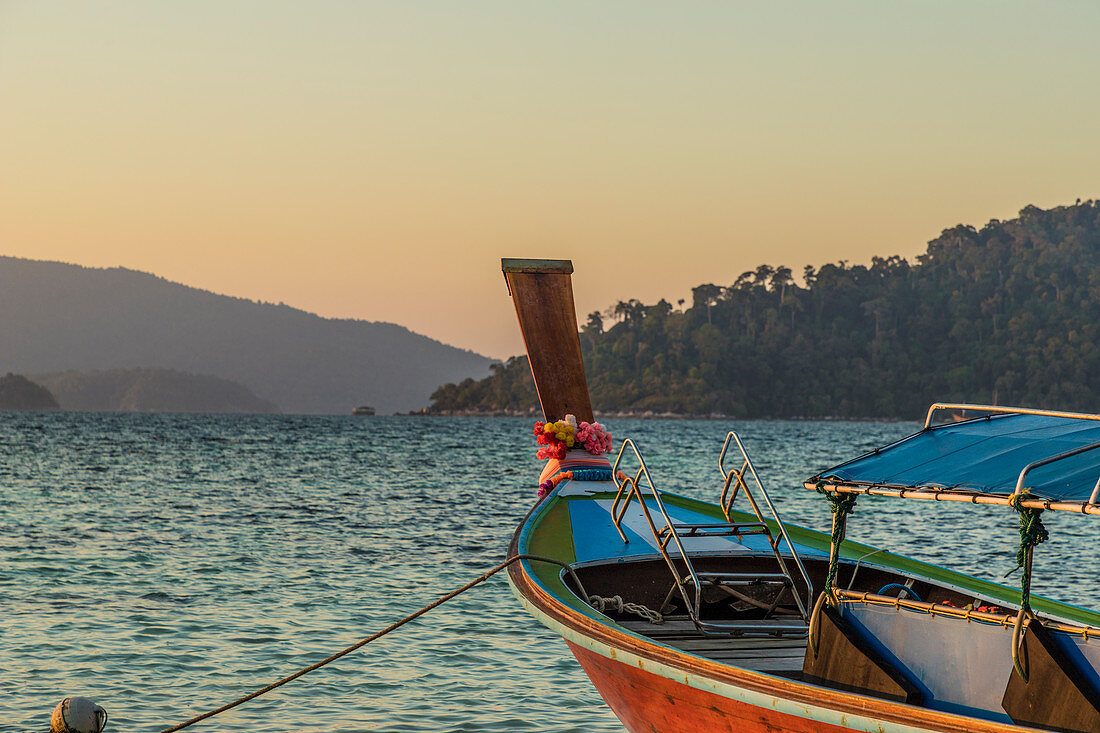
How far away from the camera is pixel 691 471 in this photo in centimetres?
5169

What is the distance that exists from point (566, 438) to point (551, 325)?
3116 mm

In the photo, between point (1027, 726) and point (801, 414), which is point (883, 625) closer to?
point (1027, 726)

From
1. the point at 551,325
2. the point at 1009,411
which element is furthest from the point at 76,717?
the point at 551,325

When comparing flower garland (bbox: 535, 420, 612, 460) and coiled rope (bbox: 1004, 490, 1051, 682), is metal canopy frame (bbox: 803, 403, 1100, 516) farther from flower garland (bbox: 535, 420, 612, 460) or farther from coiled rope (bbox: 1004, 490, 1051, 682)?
flower garland (bbox: 535, 420, 612, 460)

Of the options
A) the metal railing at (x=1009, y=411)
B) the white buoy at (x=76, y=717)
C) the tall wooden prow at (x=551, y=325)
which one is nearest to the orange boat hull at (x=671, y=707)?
the metal railing at (x=1009, y=411)

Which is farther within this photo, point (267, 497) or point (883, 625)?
point (267, 497)

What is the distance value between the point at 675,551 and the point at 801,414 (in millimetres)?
194492

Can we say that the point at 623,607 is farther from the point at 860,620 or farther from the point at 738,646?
the point at 860,620

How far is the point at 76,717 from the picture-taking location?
299 inches

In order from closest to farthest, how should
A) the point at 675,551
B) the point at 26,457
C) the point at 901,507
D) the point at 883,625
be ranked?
the point at 883,625
the point at 675,551
the point at 901,507
the point at 26,457

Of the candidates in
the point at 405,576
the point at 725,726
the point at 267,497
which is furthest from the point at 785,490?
the point at 725,726

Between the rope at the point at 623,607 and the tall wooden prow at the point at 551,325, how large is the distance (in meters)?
6.79

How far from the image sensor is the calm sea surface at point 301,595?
10.4 meters

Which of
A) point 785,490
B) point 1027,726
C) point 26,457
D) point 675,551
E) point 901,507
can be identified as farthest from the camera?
point 26,457
